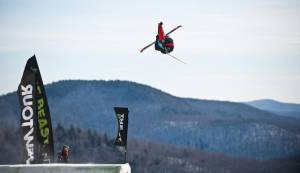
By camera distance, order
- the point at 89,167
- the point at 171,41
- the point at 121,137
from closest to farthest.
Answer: the point at 89,167
the point at 121,137
the point at 171,41

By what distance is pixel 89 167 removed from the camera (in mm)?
25453

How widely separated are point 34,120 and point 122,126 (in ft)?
11.6

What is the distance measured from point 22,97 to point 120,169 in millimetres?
8423

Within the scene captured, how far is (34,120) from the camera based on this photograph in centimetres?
3231

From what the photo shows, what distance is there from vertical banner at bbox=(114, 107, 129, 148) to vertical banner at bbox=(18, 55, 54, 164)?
2775mm

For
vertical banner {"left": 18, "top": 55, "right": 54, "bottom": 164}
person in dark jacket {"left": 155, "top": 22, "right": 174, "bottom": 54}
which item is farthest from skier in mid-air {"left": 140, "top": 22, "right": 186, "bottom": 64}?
vertical banner {"left": 18, "top": 55, "right": 54, "bottom": 164}

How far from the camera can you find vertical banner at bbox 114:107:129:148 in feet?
105

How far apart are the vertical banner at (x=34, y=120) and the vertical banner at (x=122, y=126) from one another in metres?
2.78

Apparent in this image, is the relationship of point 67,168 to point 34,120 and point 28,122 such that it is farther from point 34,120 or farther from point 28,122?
point 34,120

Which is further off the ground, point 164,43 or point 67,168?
point 164,43

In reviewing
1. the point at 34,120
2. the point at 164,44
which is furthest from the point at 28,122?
the point at 164,44

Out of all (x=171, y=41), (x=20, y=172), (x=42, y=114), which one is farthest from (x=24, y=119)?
(x=171, y=41)

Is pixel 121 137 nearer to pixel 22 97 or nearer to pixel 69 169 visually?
pixel 22 97

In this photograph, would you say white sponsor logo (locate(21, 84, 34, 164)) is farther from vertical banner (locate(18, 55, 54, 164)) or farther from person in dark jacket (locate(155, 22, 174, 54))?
person in dark jacket (locate(155, 22, 174, 54))
